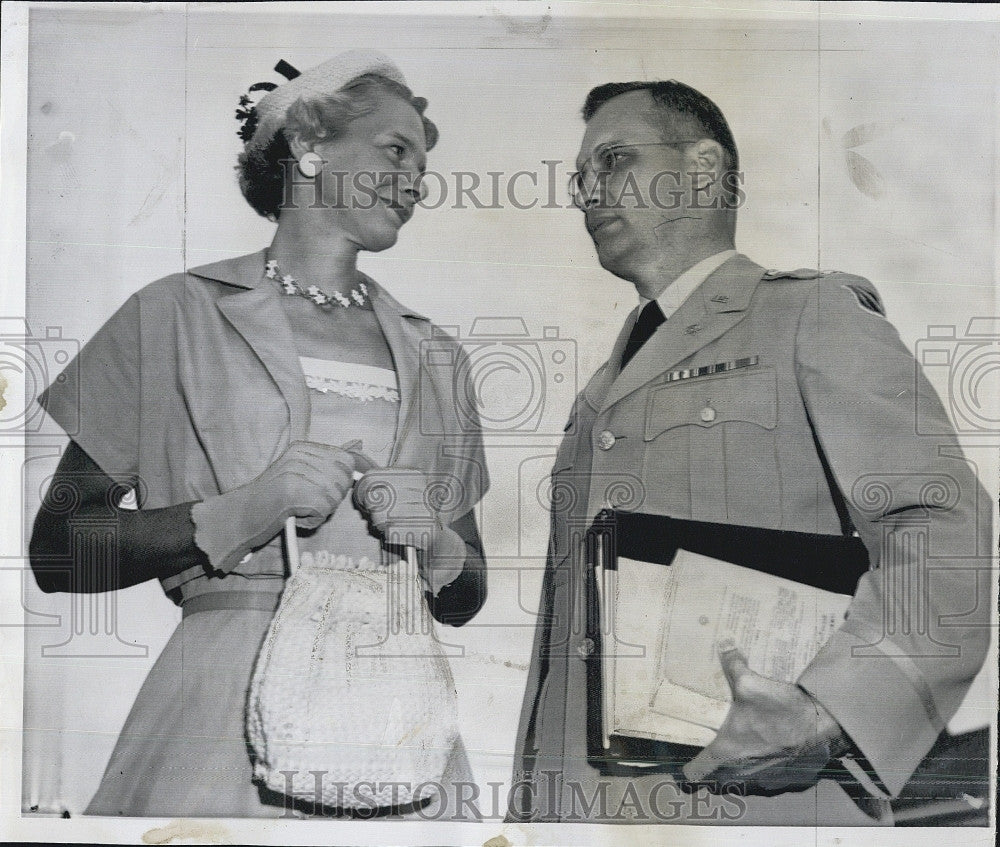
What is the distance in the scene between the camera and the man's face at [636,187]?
2.60 meters

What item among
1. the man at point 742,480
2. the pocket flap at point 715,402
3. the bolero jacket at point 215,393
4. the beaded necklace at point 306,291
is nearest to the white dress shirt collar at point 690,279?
the man at point 742,480

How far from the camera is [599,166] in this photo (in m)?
2.61

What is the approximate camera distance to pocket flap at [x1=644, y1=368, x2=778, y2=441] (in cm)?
253

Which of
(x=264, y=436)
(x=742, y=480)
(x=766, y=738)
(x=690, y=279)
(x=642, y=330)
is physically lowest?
(x=766, y=738)

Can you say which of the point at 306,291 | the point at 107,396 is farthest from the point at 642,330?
the point at 107,396

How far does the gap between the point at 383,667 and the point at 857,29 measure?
2097 millimetres

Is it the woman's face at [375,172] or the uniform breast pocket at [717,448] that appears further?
the woman's face at [375,172]

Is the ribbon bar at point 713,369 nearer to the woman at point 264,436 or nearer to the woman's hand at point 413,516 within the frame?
the woman at point 264,436

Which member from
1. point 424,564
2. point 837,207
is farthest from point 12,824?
point 837,207

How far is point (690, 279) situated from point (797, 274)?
28cm

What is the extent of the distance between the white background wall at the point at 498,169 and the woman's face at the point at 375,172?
59mm

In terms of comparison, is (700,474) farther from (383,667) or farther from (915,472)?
(383,667)

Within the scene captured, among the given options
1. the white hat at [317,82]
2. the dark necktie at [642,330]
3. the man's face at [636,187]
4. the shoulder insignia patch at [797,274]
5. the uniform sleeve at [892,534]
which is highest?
the white hat at [317,82]

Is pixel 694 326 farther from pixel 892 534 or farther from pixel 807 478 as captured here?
pixel 892 534
